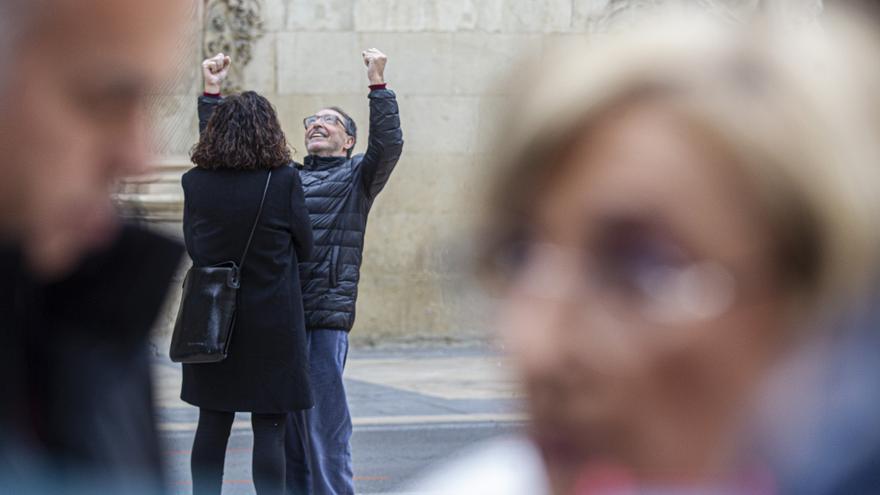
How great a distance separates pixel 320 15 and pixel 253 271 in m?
9.01

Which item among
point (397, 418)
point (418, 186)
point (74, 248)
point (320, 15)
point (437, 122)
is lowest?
point (397, 418)

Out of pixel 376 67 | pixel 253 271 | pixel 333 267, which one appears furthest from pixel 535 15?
pixel 253 271

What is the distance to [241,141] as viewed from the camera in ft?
20.1

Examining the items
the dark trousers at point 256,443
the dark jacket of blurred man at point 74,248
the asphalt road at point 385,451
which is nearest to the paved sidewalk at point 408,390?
the asphalt road at point 385,451

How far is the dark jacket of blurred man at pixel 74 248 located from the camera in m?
1.19

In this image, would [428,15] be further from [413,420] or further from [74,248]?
[74,248]

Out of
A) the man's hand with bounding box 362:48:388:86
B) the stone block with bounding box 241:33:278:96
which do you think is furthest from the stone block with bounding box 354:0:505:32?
the man's hand with bounding box 362:48:388:86

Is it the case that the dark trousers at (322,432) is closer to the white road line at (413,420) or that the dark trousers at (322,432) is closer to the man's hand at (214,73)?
the man's hand at (214,73)

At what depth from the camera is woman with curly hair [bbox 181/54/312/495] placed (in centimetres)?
598

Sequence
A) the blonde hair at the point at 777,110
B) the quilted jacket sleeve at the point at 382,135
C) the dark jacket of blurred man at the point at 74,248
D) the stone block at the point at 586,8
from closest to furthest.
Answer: the blonde hair at the point at 777,110, the dark jacket of blurred man at the point at 74,248, the quilted jacket sleeve at the point at 382,135, the stone block at the point at 586,8

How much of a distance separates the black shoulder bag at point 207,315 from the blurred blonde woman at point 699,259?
4949 mm

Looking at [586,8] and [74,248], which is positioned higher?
[74,248]

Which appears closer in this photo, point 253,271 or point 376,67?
point 253,271

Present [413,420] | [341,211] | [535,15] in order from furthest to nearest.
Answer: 1. [535,15]
2. [413,420]
3. [341,211]
